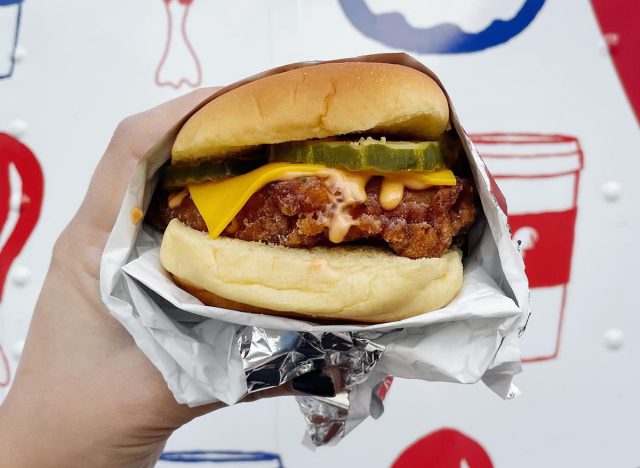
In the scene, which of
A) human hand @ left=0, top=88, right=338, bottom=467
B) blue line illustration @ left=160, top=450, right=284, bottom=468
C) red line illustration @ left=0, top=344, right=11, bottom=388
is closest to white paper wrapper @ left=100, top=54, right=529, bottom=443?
human hand @ left=0, top=88, right=338, bottom=467

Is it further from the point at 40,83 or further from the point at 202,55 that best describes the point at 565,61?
the point at 40,83

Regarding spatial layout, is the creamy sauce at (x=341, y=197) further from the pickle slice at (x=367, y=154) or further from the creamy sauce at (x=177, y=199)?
the creamy sauce at (x=177, y=199)

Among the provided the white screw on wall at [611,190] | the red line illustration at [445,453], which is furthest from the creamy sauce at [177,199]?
the white screw on wall at [611,190]

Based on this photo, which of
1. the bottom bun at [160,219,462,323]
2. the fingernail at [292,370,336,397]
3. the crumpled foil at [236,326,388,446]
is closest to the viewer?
the bottom bun at [160,219,462,323]

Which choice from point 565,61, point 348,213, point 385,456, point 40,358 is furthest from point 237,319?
point 565,61

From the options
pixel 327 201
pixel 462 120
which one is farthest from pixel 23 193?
pixel 462 120

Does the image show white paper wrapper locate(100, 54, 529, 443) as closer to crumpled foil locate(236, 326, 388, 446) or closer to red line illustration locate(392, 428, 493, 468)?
crumpled foil locate(236, 326, 388, 446)
